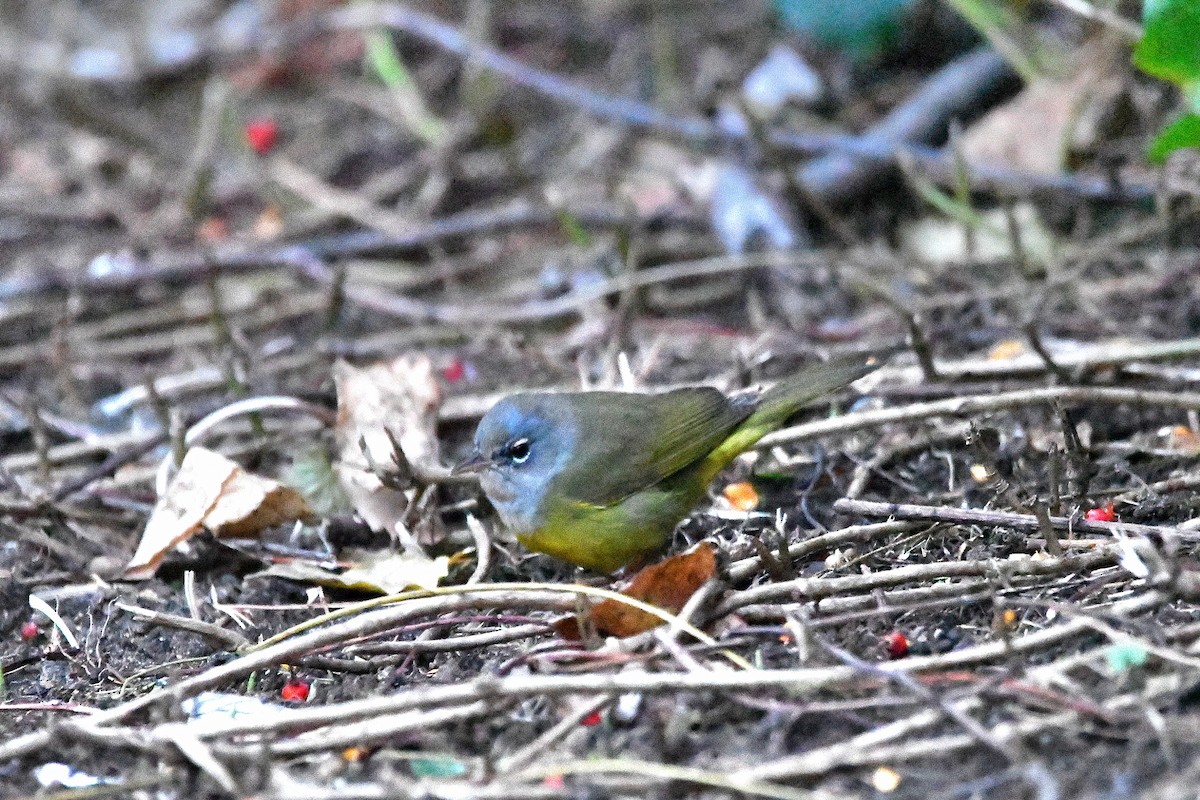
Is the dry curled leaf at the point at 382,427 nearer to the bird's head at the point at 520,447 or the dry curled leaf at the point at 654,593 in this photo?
the bird's head at the point at 520,447

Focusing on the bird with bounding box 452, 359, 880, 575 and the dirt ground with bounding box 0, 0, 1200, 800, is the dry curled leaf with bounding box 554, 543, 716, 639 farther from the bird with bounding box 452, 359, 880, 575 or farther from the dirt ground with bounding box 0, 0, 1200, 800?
the bird with bounding box 452, 359, 880, 575

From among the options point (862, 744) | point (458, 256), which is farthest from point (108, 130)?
point (862, 744)

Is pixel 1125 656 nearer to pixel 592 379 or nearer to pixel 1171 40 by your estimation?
pixel 1171 40

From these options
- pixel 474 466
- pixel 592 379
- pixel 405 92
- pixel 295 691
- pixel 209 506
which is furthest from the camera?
pixel 405 92

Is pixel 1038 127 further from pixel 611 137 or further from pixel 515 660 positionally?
pixel 515 660

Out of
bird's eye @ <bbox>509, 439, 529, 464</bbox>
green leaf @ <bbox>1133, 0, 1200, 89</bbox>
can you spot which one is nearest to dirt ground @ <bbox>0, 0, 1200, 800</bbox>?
bird's eye @ <bbox>509, 439, 529, 464</bbox>

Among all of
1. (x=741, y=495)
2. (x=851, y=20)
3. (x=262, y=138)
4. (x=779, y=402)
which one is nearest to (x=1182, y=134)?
(x=779, y=402)

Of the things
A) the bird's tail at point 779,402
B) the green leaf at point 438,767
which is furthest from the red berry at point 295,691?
the bird's tail at point 779,402
